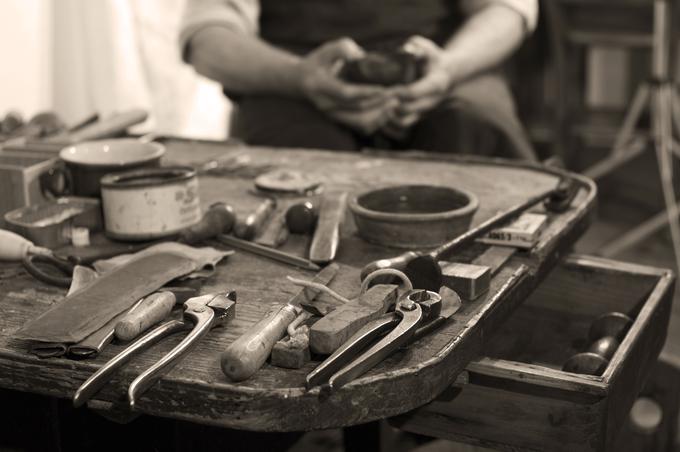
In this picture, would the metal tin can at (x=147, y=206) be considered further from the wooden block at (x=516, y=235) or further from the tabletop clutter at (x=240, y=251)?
the wooden block at (x=516, y=235)

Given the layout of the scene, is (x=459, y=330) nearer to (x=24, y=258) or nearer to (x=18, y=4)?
(x=24, y=258)

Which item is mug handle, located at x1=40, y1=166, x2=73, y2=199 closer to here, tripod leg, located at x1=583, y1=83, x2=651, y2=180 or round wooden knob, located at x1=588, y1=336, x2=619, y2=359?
round wooden knob, located at x1=588, y1=336, x2=619, y2=359

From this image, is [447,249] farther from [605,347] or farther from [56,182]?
[56,182]

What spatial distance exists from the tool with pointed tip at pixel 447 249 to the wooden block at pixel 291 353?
0.58ft

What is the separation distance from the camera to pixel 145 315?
92cm

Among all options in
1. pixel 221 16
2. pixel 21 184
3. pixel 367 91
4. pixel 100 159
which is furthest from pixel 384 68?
pixel 21 184

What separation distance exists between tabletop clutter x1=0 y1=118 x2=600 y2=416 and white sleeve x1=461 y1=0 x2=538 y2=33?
815 mm

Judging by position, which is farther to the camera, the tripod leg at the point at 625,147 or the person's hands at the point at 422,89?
the tripod leg at the point at 625,147

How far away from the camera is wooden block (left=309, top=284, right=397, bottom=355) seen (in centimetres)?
86

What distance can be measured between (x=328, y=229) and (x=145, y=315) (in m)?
0.34

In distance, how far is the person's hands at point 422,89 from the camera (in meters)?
1.86

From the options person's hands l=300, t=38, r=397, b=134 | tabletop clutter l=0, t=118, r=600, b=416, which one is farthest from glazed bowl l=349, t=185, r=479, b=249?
person's hands l=300, t=38, r=397, b=134

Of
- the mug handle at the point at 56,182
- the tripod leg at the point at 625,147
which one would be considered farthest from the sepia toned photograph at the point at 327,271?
the tripod leg at the point at 625,147

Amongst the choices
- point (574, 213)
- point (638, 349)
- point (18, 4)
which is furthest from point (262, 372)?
point (18, 4)
